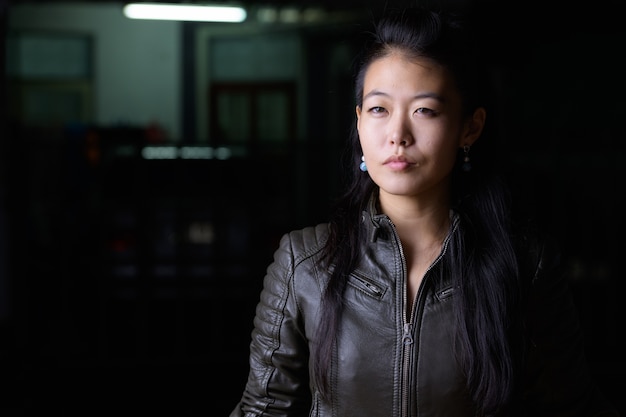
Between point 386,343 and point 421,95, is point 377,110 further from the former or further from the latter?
point 386,343

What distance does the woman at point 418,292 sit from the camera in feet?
5.57

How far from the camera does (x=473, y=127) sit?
6.09 ft

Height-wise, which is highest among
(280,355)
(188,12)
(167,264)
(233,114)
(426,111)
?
(188,12)

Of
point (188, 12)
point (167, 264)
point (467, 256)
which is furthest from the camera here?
point (188, 12)

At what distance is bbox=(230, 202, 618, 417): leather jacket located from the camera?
1688 mm

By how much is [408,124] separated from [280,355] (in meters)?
0.56

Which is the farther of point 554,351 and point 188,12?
point 188,12

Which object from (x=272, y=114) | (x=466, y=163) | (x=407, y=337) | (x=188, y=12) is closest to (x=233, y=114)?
(x=272, y=114)

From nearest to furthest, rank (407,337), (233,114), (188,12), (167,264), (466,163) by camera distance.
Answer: (407,337), (466,163), (167,264), (188,12), (233,114)

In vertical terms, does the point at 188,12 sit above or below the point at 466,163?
above

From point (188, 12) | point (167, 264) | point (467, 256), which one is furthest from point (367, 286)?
point (188, 12)

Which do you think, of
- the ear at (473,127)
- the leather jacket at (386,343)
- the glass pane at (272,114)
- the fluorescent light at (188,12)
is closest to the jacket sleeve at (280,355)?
the leather jacket at (386,343)

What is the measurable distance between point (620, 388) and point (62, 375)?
12.0ft

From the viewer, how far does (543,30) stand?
37.0 feet
